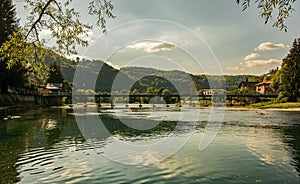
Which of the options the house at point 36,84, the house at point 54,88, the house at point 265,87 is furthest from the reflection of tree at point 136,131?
the house at point 265,87

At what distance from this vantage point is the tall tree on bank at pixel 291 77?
8450 cm

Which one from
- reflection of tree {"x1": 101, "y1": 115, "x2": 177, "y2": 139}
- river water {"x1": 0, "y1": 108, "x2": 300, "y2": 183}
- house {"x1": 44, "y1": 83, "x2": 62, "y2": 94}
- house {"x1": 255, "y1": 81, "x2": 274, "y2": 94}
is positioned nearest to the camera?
river water {"x1": 0, "y1": 108, "x2": 300, "y2": 183}

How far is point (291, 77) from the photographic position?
8456 cm

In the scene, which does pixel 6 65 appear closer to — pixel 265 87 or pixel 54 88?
pixel 54 88

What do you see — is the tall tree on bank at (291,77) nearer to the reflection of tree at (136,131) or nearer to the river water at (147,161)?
the reflection of tree at (136,131)

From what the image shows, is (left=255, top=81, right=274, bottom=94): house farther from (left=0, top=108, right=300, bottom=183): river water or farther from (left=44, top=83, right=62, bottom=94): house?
(left=0, top=108, right=300, bottom=183): river water

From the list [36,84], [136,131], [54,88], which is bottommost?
[136,131]

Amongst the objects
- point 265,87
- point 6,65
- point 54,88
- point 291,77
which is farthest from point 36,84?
point 265,87

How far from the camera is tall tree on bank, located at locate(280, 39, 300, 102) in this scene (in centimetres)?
8450

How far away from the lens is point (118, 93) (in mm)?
117688

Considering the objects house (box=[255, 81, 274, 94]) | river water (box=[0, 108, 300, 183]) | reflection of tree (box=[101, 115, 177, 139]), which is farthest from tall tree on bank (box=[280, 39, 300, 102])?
river water (box=[0, 108, 300, 183])

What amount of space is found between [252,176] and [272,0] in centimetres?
807

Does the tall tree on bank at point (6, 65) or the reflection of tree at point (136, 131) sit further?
the tall tree on bank at point (6, 65)

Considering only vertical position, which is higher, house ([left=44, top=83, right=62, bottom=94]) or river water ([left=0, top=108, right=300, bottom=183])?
house ([left=44, top=83, right=62, bottom=94])
